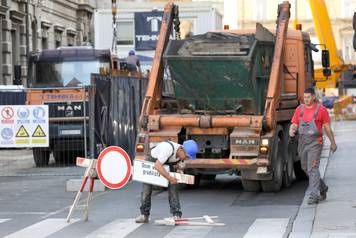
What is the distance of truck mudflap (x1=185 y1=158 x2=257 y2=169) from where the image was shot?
14.9 m

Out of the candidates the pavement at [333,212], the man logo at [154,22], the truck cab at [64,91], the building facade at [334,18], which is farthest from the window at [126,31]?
the building facade at [334,18]

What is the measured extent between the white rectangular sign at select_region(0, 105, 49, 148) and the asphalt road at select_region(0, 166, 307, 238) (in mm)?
814

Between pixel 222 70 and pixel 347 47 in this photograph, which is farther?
pixel 347 47

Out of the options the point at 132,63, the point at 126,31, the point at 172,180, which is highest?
the point at 126,31

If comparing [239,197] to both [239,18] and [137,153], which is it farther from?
[239,18]

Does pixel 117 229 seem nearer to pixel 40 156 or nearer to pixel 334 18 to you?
pixel 40 156

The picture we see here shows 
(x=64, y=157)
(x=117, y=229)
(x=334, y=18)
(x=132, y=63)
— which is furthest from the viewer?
(x=334, y=18)

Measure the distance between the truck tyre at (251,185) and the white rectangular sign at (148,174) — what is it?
403 cm

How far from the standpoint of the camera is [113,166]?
41.1 ft

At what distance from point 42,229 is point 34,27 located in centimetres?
3093

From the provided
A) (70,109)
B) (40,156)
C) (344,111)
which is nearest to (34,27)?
(344,111)

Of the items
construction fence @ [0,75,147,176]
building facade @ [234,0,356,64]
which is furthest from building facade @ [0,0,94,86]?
building facade @ [234,0,356,64]

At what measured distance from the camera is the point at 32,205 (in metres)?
14.8

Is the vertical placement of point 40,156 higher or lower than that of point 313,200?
lower
